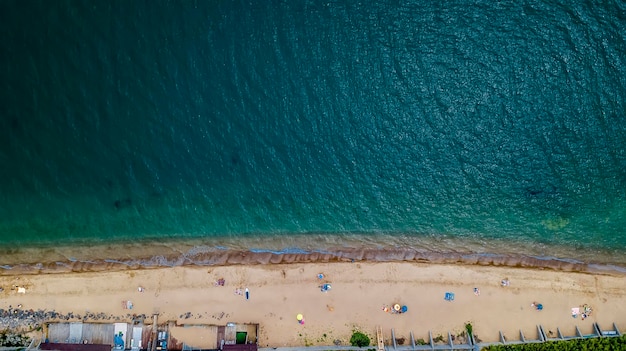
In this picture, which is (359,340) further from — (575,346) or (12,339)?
(12,339)

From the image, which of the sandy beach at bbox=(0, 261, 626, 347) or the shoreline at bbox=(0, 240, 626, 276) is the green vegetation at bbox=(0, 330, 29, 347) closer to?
the sandy beach at bbox=(0, 261, 626, 347)

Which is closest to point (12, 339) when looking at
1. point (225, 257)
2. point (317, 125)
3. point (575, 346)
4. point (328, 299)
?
point (225, 257)

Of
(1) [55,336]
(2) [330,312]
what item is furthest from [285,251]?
(1) [55,336]

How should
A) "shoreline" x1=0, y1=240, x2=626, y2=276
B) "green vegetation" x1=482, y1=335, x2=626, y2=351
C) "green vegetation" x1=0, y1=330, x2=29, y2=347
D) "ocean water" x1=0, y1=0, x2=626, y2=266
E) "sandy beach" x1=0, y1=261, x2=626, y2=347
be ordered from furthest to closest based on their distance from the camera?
"shoreline" x1=0, y1=240, x2=626, y2=276, "ocean water" x1=0, y1=0, x2=626, y2=266, "sandy beach" x1=0, y1=261, x2=626, y2=347, "green vegetation" x1=0, y1=330, x2=29, y2=347, "green vegetation" x1=482, y1=335, x2=626, y2=351

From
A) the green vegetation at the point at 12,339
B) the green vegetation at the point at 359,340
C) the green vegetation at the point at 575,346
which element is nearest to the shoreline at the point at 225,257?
the green vegetation at the point at 12,339

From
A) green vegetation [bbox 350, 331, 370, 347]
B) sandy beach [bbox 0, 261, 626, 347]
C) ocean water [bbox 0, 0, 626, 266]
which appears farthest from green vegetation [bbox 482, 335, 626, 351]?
green vegetation [bbox 350, 331, 370, 347]

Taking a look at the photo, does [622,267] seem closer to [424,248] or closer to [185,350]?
[424,248]
